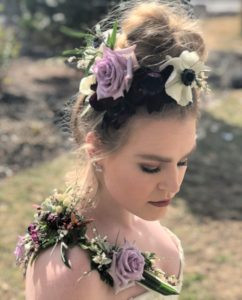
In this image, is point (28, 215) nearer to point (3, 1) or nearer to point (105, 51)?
point (105, 51)

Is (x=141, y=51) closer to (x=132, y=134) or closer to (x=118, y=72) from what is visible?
(x=118, y=72)

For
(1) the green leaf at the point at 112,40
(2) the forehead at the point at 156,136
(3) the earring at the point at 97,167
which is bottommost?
(3) the earring at the point at 97,167

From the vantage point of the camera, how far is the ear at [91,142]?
2156 mm

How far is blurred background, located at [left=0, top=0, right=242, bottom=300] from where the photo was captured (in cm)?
464

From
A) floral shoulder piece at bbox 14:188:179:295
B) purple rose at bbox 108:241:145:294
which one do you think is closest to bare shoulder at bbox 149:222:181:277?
floral shoulder piece at bbox 14:188:179:295

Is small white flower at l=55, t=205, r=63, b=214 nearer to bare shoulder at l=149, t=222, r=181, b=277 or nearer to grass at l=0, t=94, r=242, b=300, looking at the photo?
bare shoulder at l=149, t=222, r=181, b=277

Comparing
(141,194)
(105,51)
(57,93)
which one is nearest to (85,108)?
(105,51)

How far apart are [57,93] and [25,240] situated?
6.60 metres

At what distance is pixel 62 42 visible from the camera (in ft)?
30.4

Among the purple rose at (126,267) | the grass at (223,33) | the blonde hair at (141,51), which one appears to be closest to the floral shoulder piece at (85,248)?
the purple rose at (126,267)

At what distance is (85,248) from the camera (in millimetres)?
2076

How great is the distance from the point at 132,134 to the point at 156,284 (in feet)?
1.92

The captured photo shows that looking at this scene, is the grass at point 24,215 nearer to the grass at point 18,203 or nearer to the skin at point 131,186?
the grass at point 18,203

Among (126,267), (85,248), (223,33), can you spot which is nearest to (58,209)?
(85,248)
